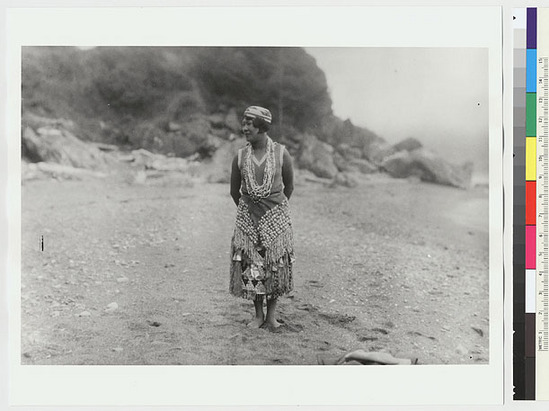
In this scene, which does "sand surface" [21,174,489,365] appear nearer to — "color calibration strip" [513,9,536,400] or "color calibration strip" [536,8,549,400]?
"color calibration strip" [513,9,536,400]

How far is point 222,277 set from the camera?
5320 mm

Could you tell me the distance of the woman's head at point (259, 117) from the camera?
510 cm

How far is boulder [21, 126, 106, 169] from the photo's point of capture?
5.27 metres

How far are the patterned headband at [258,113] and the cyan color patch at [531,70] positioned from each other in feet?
6.05

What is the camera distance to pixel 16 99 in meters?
5.23

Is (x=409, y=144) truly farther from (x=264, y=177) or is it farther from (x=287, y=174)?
(x=264, y=177)

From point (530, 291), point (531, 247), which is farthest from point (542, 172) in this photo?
point (530, 291)

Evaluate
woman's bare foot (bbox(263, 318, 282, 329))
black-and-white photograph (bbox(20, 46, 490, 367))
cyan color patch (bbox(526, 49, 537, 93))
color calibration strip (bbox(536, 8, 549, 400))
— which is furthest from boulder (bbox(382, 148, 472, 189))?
woman's bare foot (bbox(263, 318, 282, 329))

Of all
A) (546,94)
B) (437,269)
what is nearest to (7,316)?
(437,269)

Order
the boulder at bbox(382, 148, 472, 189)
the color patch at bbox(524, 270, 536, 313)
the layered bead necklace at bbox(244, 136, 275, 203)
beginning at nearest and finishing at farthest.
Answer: the layered bead necklace at bbox(244, 136, 275, 203), the color patch at bbox(524, 270, 536, 313), the boulder at bbox(382, 148, 472, 189)

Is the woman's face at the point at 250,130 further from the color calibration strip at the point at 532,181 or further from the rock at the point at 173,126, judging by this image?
the color calibration strip at the point at 532,181

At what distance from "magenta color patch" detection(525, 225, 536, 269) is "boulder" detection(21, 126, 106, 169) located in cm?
308

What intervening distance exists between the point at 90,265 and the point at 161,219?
1.98 ft

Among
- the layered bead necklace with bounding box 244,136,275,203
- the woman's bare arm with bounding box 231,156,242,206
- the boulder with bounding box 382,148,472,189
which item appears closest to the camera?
the layered bead necklace with bounding box 244,136,275,203
